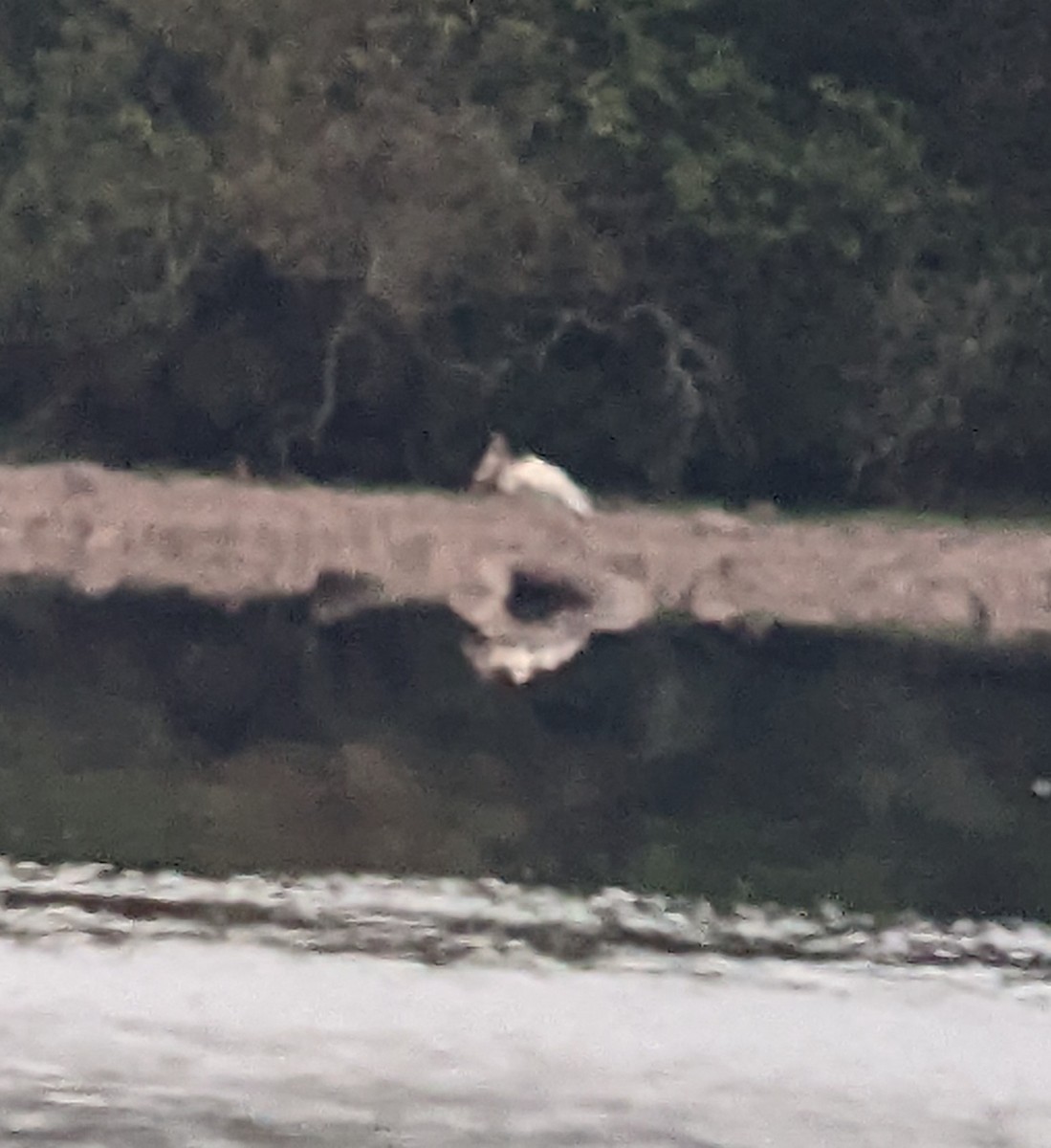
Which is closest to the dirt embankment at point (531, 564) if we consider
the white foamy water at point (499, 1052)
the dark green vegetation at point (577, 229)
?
the dark green vegetation at point (577, 229)

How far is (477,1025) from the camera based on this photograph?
2.42 metres

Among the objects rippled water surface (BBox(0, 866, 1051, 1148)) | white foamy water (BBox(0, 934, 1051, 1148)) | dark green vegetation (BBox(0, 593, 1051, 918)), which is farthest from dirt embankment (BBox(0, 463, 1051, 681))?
white foamy water (BBox(0, 934, 1051, 1148))

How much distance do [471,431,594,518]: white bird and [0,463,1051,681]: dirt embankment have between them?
0.67ft

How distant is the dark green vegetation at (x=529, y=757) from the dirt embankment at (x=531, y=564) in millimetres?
164

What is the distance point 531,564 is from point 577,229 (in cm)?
140

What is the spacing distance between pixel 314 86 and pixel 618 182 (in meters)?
1.00

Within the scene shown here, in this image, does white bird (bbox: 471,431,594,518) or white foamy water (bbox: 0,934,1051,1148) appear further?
white bird (bbox: 471,431,594,518)

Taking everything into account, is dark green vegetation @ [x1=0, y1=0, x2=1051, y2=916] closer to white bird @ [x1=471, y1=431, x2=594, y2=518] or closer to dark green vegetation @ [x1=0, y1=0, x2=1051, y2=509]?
dark green vegetation @ [x1=0, y1=0, x2=1051, y2=509]

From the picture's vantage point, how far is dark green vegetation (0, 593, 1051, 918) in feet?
10.0

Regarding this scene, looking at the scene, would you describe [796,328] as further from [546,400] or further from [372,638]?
[372,638]

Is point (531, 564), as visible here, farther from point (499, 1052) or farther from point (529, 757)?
point (499, 1052)

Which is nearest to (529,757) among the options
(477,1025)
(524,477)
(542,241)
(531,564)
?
(477,1025)

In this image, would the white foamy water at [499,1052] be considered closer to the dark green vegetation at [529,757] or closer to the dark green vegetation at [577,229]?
the dark green vegetation at [529,757]

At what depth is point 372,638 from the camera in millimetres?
4438
